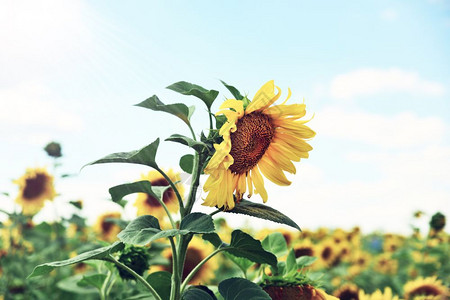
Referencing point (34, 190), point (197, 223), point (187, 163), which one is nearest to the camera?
point (197, 223)

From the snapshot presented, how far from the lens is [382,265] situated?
4.64 meters

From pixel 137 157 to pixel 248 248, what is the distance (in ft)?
0.96

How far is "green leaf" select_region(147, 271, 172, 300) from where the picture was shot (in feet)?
3.80

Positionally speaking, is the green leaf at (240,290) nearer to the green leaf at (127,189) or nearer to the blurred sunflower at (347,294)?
the green leaf at (127,189)

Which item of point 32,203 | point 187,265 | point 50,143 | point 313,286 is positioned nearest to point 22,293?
point 32,203

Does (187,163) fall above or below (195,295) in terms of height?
above

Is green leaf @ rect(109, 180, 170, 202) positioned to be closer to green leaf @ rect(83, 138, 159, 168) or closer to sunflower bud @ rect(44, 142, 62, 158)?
green leaf @ rect(83, 138, 159, 168)

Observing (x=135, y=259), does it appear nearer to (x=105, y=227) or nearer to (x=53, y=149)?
(x=53, y=149)

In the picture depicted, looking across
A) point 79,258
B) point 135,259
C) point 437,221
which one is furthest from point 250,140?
point 437,221

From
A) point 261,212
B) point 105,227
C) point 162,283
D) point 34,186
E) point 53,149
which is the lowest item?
point 105,227

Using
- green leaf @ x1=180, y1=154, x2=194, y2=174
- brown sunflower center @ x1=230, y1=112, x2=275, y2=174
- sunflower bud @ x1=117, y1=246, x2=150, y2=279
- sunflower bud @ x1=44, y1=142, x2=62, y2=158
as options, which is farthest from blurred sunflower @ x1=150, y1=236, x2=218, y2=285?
sunflower bud @ x1=44, y1=142, x2=62, y2=158

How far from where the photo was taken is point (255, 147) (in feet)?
3.36

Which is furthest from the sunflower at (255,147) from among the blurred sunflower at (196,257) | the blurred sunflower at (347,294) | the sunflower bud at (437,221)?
the sunflower bud at (437,221)

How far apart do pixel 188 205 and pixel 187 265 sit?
3.81 ft
